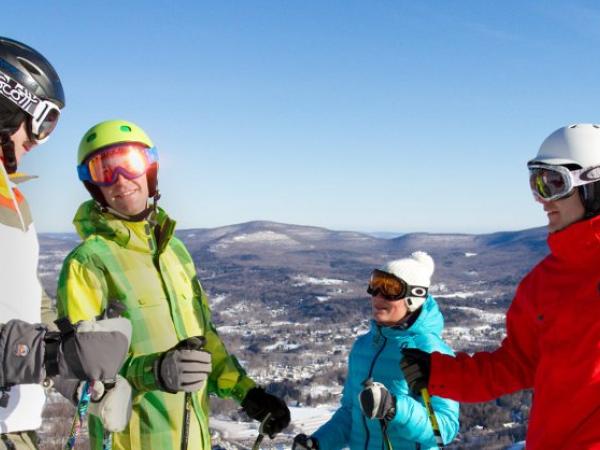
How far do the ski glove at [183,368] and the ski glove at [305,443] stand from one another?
5.32 feet

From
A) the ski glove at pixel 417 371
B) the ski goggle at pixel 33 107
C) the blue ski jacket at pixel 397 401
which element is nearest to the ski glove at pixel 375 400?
the blue ski jacket at pixel 397 401

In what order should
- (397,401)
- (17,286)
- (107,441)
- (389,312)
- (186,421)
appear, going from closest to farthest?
1. (17,286)
2. (107,441)
3. (186,421)
4. (397,401)
5. (389,312)

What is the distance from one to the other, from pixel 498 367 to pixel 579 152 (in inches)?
53.7

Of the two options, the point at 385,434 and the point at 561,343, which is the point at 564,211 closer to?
the point at 561,343

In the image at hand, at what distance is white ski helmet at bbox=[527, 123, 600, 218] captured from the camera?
3.15 metres

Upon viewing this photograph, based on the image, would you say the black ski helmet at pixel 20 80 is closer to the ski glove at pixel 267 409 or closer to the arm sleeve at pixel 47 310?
the arm sleeve at pixel 47 310

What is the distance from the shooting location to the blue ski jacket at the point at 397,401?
4277 mm

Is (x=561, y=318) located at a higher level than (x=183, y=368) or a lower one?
higher

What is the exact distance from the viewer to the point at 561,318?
3.09 metres

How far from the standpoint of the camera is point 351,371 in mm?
4875

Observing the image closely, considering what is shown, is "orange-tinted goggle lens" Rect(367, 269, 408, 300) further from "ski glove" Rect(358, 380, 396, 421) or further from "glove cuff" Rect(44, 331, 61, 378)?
"glove cuff" Rect(44, 331, 61, 378)

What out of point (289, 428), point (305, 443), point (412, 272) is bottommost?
point (289, 428)

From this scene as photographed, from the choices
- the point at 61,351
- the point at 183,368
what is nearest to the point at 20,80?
the point at 61,351

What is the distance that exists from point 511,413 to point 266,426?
9157 cm
